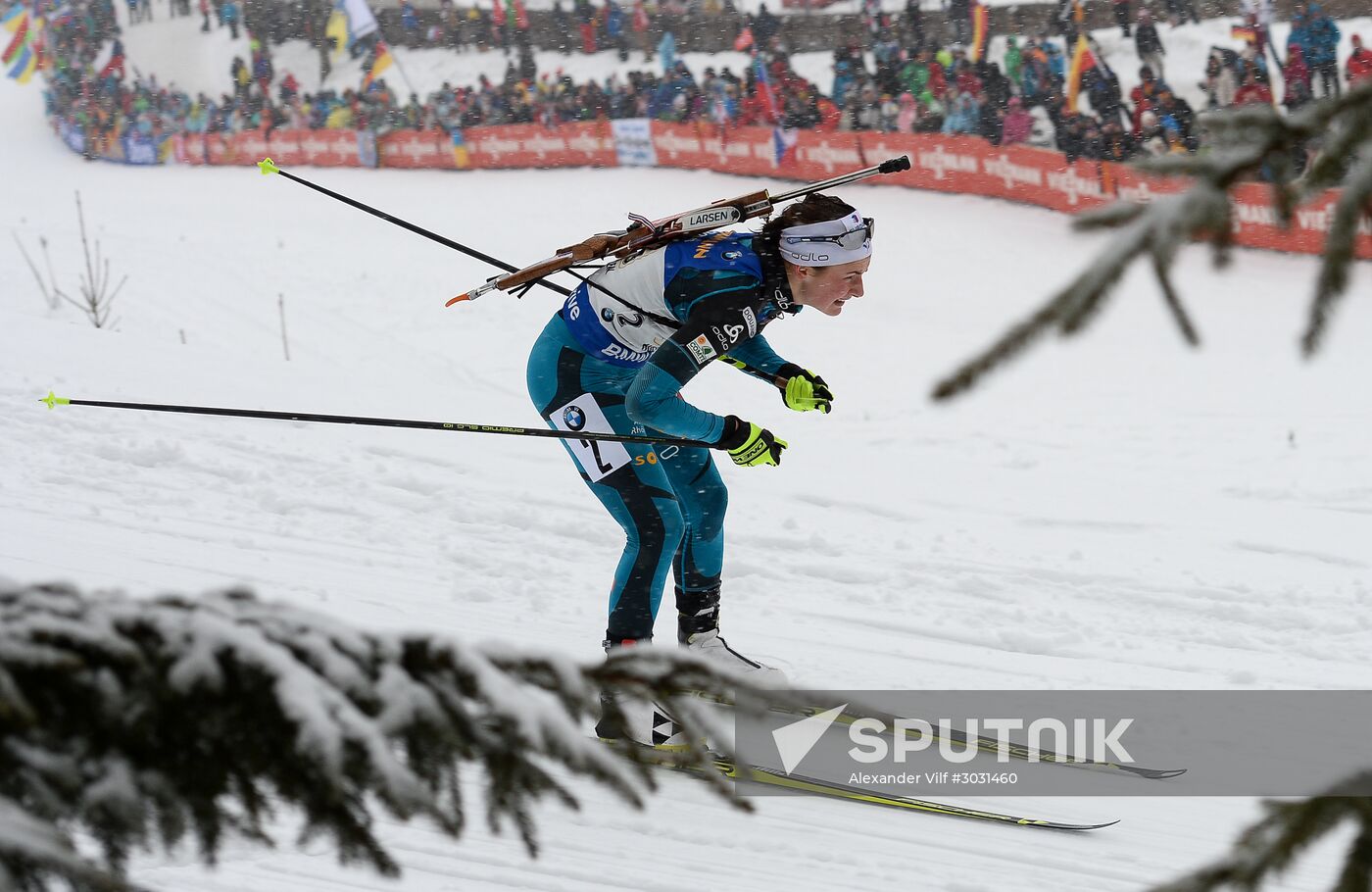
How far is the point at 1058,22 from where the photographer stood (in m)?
18.2

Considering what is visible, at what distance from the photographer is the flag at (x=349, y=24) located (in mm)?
25750

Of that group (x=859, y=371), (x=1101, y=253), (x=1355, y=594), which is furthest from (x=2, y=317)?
(x=1101, y=253)

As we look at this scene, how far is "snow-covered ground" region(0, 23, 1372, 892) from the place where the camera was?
417cm

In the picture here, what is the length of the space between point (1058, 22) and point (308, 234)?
38.7 feet

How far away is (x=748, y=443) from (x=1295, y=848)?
12.0ft

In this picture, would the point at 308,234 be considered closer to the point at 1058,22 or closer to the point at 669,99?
the point at 669,99

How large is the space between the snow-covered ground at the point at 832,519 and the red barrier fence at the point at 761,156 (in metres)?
1.11

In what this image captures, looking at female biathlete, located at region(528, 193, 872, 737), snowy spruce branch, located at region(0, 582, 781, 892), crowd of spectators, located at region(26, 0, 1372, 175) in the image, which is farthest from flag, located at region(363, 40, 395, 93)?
snowy spruce branch, located at region(0, 582, 781, 892)

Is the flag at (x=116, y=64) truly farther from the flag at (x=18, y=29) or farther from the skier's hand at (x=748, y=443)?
the skier's hand at (x=748, y=443)

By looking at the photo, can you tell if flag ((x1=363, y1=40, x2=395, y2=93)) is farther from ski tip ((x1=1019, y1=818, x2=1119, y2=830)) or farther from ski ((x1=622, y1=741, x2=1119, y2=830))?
ski tip ((x1=1019, y1=818, x2=1119, y2=830))

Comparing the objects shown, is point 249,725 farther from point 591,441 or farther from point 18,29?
point 18,29

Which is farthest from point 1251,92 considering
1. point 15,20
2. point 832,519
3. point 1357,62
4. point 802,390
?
point 15,20

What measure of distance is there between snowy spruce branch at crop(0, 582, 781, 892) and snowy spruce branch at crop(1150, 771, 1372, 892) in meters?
0.54

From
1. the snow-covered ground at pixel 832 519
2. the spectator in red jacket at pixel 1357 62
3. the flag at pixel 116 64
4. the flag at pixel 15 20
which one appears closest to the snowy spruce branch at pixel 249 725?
the snow-covered ground at pixel 832 519
